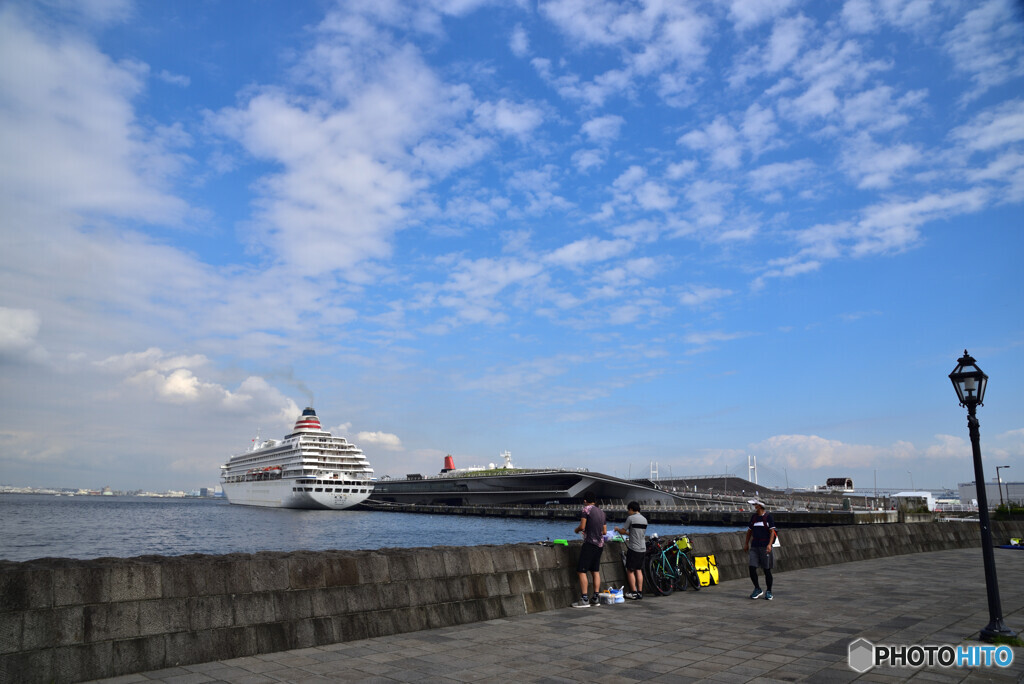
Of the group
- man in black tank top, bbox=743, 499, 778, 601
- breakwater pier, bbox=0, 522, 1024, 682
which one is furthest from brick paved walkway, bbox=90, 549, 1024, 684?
man in black tank top, bbox=743, 499, 778, 601

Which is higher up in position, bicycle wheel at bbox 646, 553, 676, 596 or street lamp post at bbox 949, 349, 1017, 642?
street lamp post at bbox 949, 349, 1017, 642

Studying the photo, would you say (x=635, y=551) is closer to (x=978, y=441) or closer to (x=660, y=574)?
(x=660, y=574)

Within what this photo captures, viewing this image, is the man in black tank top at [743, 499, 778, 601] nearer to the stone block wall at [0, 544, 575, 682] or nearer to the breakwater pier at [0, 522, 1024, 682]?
the breakwater pier at [0, 522, 1024, 682]

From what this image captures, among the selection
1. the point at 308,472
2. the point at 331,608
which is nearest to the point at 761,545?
the point at 331,608

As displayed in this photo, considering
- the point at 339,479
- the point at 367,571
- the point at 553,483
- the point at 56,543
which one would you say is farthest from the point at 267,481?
the point at 367,571

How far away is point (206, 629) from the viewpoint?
22.0 ft

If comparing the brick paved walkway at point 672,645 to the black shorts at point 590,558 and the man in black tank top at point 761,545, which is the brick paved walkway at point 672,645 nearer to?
the man in black tank top at point 761,545

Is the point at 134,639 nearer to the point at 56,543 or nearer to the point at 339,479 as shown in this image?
the point at 56,543

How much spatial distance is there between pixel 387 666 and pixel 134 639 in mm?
2480

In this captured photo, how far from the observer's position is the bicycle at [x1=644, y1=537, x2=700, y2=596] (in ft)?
38.1

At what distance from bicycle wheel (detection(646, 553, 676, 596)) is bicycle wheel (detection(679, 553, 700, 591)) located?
53cm

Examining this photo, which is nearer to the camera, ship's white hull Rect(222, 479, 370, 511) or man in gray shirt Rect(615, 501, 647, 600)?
man in gray shirt Rect(615, 501, 647, 600)

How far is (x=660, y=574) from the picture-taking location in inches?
459

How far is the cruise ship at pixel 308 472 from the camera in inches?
3942
